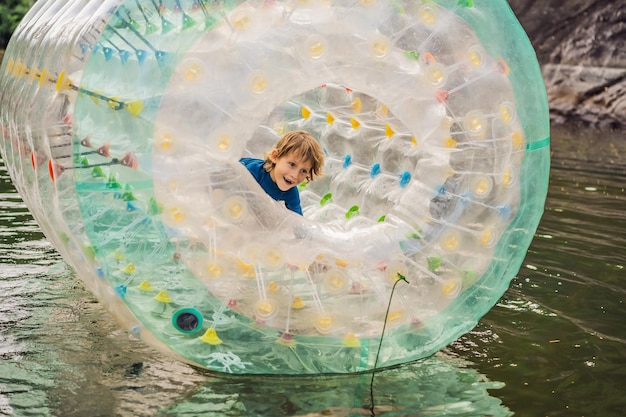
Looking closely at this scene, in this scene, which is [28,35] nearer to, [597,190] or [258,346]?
[258,346]

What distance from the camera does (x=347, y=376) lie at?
340cm

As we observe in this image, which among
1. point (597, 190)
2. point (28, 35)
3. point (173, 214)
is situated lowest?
point (597, 190)

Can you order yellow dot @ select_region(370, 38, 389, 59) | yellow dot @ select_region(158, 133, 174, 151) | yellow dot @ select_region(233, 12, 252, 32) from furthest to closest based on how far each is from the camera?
yellow dot @ select_region(370, 38, 389, 59), yellow dot @ select_region(233, 12, 252, 32), yellow dot @ select_region(158, 133, 174, 151)

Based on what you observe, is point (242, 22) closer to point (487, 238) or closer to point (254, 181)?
point (254, 181)

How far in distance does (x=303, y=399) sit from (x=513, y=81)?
1.49 metres

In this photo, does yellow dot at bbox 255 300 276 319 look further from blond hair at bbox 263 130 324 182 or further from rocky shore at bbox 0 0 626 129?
rocky shore at bbox 0 0 626 129

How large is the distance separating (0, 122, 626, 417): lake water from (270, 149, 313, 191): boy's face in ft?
2.96

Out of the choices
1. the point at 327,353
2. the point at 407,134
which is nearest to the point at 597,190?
the point at 407,134

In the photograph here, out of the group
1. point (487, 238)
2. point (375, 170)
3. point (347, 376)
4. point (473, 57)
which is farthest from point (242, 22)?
point (375, 170)

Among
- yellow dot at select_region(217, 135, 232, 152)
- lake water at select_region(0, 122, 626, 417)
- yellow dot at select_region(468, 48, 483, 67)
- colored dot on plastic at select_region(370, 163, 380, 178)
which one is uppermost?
yellow dot at select_region(468, 48, 483, 67)

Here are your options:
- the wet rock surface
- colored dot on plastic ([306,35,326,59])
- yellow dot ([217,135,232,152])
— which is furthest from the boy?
the wet rock surface

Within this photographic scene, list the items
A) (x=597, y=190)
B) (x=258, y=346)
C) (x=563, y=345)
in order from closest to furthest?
1. (x=258, y=346)
2. (x=563, y=345)
3. (x=597, y=190)

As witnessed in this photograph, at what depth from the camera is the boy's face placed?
12.4 feet

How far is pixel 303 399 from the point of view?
314 centimetres
